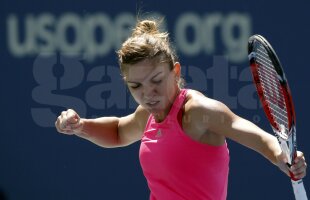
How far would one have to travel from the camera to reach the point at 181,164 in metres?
2.52

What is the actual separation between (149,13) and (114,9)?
242 millimetres

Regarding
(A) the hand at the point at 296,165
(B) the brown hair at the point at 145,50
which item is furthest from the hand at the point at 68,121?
(A) the hand at the point at 296,165

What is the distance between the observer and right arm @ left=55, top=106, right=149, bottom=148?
2.95m

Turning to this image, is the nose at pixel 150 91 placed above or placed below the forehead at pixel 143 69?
below

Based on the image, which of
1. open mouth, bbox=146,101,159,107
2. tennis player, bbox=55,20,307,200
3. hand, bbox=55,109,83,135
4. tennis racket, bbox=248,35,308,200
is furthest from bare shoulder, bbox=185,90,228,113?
hand, bbox=55,109,83,135

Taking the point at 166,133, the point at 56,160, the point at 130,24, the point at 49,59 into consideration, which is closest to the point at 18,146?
the point at 56,160

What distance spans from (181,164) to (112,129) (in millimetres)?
675

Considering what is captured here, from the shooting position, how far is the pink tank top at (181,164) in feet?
8.27

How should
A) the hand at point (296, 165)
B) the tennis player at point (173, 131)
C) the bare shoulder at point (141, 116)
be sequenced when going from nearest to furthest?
the hand at point (296, 165), the tennis player at point (173, 131), the bare shoulder at point (141, 116)

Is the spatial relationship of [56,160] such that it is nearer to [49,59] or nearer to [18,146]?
[18,146]

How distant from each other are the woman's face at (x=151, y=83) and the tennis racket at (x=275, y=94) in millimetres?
379

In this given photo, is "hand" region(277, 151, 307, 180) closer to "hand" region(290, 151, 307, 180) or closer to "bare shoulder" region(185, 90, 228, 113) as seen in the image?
"hand" region(290, 151, 307, 180)

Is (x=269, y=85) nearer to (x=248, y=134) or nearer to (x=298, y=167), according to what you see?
(x=248, y=134)

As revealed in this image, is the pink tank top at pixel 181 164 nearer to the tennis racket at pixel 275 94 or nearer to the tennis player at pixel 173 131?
the tennis player at pixel 173 131
